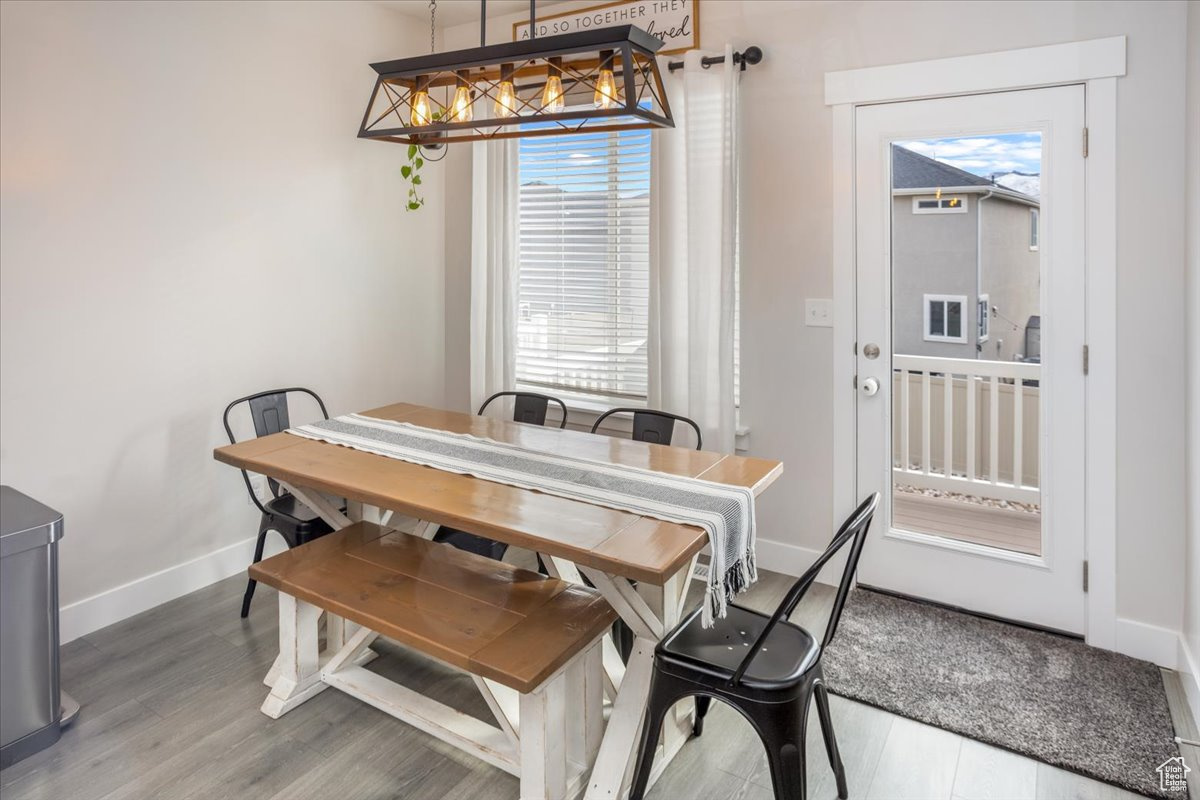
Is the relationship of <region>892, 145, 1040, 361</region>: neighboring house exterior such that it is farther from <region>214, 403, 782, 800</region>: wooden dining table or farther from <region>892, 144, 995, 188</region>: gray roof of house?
<region>214, 403, 782, 800</region>: wooden dining table

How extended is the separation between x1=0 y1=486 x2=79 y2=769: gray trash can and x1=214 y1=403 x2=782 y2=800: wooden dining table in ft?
1.77

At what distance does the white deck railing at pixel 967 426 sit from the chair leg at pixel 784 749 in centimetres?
167

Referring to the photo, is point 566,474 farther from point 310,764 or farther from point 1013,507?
point 1013,507

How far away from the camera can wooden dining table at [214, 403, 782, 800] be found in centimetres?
181

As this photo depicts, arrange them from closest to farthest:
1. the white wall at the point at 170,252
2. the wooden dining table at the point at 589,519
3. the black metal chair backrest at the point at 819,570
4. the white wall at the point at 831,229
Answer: the black metal chair backrest at the point at 819,570
the wooden dining table at the point at 589,519
the white wall at the point at 831,229
the white wall at the point at 170,252

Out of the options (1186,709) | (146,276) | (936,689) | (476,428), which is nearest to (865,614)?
(936,689)

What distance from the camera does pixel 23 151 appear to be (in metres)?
2.62

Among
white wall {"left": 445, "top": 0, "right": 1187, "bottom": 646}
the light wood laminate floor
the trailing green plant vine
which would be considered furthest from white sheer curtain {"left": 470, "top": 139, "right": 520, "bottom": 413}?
the light wood laminate floor

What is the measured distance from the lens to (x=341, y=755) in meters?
2.18

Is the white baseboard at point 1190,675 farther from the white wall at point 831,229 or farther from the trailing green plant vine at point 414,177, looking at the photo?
the trailing green plant vine at point 414,177

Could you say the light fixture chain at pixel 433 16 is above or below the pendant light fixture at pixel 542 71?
above

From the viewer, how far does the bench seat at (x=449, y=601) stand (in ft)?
5.97

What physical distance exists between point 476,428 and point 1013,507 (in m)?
2.08

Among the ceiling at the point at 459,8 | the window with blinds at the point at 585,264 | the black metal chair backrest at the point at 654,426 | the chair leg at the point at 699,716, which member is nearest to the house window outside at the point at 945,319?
the black metal chair backrest at the point at 654,426
